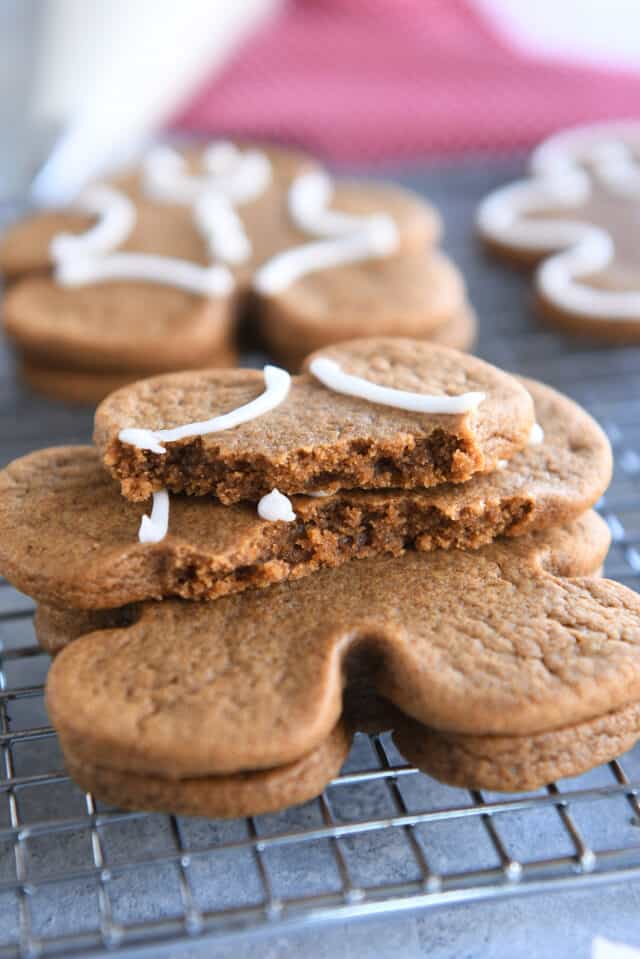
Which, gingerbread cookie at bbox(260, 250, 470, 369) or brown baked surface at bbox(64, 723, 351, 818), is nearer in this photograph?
brown baked surface at bbox(64, 723, 351, 818)

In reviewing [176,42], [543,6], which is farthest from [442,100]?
[543,6]

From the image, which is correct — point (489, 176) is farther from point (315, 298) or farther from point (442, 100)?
point (315, 298)

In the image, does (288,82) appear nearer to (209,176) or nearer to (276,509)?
(209,176)

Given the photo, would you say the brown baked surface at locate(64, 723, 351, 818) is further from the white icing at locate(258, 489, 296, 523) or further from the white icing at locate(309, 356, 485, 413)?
the white icing at locate(309, 356, 485, 413)

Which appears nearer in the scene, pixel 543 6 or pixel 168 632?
pixel 168 632

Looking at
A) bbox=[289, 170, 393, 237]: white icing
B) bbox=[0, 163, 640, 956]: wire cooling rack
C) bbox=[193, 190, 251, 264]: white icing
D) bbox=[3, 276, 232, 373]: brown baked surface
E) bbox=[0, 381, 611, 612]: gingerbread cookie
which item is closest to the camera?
bbox=[0, 163, 640, 956]: wire cooling rack

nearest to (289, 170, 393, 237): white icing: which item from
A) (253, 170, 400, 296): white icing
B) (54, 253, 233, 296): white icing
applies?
(253, 170, 400, 296): white icing

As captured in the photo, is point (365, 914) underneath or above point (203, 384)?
underneath
